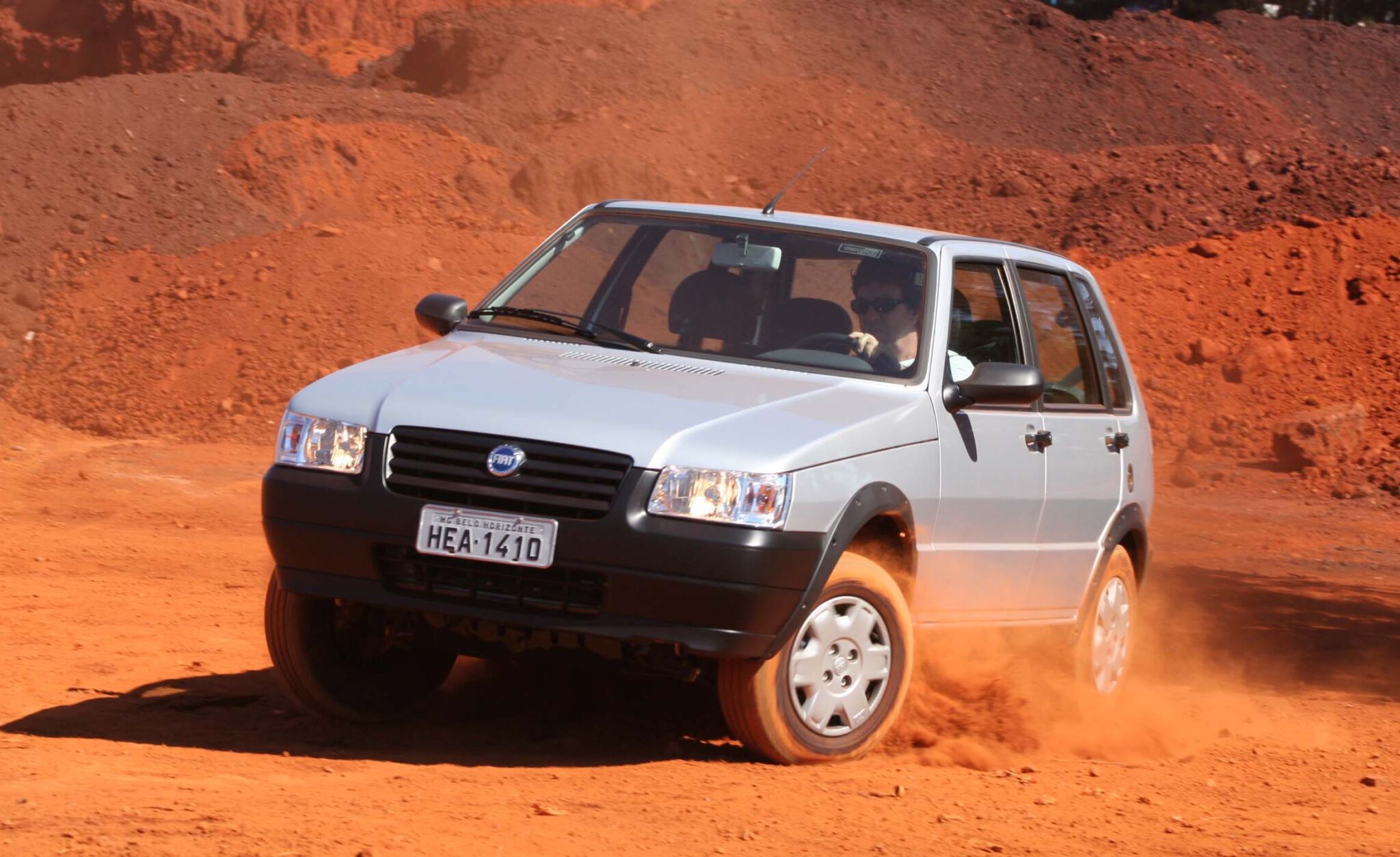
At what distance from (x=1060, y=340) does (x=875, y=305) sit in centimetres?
142

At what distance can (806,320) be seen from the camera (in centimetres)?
605

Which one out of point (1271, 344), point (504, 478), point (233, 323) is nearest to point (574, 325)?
point (504, 478)

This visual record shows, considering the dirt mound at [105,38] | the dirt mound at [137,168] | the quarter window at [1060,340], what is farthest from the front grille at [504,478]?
the dirt mound at [105,38]

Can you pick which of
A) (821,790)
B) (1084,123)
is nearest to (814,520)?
(821,790)

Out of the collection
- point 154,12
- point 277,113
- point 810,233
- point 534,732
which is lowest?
point 534,732

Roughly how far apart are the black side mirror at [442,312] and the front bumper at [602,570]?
4.23 feet

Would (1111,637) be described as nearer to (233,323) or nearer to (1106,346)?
(1106,346)

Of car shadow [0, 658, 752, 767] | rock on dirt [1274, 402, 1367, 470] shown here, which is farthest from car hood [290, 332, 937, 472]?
rock on dirt [1274, 402, 1367, 470]

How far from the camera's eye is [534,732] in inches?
228

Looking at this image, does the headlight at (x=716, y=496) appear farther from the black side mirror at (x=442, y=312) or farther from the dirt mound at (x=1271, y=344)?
the dirt mound at (x=1271, y=344)

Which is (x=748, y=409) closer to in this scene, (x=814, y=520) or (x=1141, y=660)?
(x=814, y=520)

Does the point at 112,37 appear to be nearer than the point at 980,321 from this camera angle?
No

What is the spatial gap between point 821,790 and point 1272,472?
14.1m

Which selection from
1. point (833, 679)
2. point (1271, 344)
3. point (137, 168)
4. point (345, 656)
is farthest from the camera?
point (137, 168)
